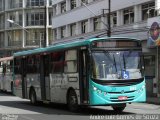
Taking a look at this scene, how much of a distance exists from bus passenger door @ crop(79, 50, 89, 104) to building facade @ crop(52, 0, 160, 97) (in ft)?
46.9

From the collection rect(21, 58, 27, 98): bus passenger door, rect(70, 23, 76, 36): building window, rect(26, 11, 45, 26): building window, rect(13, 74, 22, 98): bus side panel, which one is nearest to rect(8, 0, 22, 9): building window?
rect(26, 11, 45, 26): building window

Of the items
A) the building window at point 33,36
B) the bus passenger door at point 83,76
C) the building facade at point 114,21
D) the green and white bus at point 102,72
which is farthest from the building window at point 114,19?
the building window at point 33,36

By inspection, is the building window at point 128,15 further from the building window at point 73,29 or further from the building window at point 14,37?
the building window at point 14,37

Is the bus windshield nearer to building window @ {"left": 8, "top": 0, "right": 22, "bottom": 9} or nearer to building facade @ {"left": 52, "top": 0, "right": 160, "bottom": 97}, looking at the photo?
building facade @ {"left": 52, "top": 0, "right": 160, "bottom": 97}

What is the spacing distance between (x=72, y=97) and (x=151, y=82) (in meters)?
17.2

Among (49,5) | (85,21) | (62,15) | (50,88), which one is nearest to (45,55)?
(50,88)

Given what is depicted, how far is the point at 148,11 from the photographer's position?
37594 mm

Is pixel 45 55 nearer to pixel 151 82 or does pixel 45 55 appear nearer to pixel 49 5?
pixel 151 82

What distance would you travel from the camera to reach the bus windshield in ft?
59.0

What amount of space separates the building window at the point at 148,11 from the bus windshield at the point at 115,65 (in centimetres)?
1893

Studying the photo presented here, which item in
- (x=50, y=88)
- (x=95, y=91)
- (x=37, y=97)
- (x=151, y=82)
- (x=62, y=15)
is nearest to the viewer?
(x=95, y=91)

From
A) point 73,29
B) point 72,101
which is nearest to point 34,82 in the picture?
point 72,101

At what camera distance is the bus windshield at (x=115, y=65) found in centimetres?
1798

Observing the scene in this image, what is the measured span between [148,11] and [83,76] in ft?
66.2
